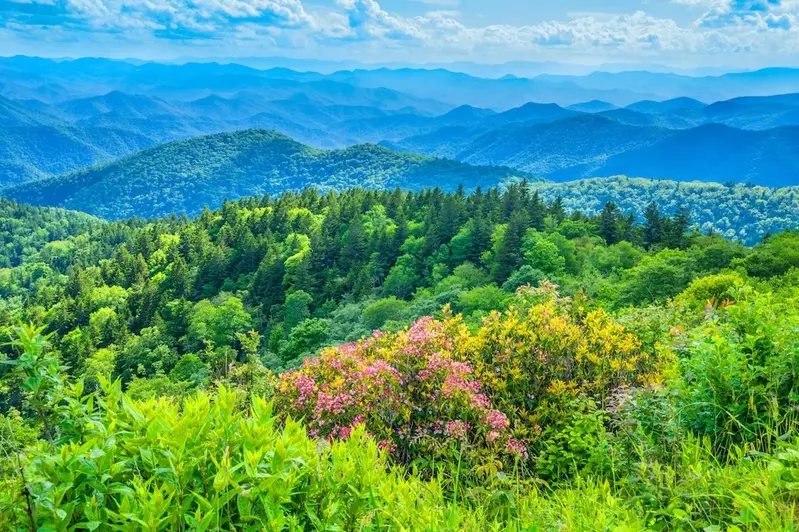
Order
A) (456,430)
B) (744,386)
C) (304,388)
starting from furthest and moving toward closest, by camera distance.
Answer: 1. (304,388)
2. (456,430)
3. (744,386)

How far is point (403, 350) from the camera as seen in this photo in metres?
6.30

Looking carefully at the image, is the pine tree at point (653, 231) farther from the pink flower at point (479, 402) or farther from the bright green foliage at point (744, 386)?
the pink flower at point (479, 402)

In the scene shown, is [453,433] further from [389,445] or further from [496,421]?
[389,445]

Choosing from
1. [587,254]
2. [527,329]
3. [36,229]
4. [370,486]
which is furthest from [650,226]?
[36,229]

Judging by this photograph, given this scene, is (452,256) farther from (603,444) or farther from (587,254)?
(603,444)

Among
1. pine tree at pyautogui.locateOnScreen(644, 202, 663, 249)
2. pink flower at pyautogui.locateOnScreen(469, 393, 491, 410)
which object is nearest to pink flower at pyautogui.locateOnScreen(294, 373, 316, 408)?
pink flower at pyautogui.locateOnScreen(469, 393, 491, 410)

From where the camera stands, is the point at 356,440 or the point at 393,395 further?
the point at 393,395

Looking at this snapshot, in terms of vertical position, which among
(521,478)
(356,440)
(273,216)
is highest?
(356,440)

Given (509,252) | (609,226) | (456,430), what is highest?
(456,430)

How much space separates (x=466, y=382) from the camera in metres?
6.04

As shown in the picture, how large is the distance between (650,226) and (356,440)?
6555cm

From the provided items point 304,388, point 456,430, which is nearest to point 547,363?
point 456,430

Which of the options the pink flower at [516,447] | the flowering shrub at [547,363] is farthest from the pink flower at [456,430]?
the flowering shrub at [547,363]

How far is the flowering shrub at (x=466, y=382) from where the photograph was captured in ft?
18.6
